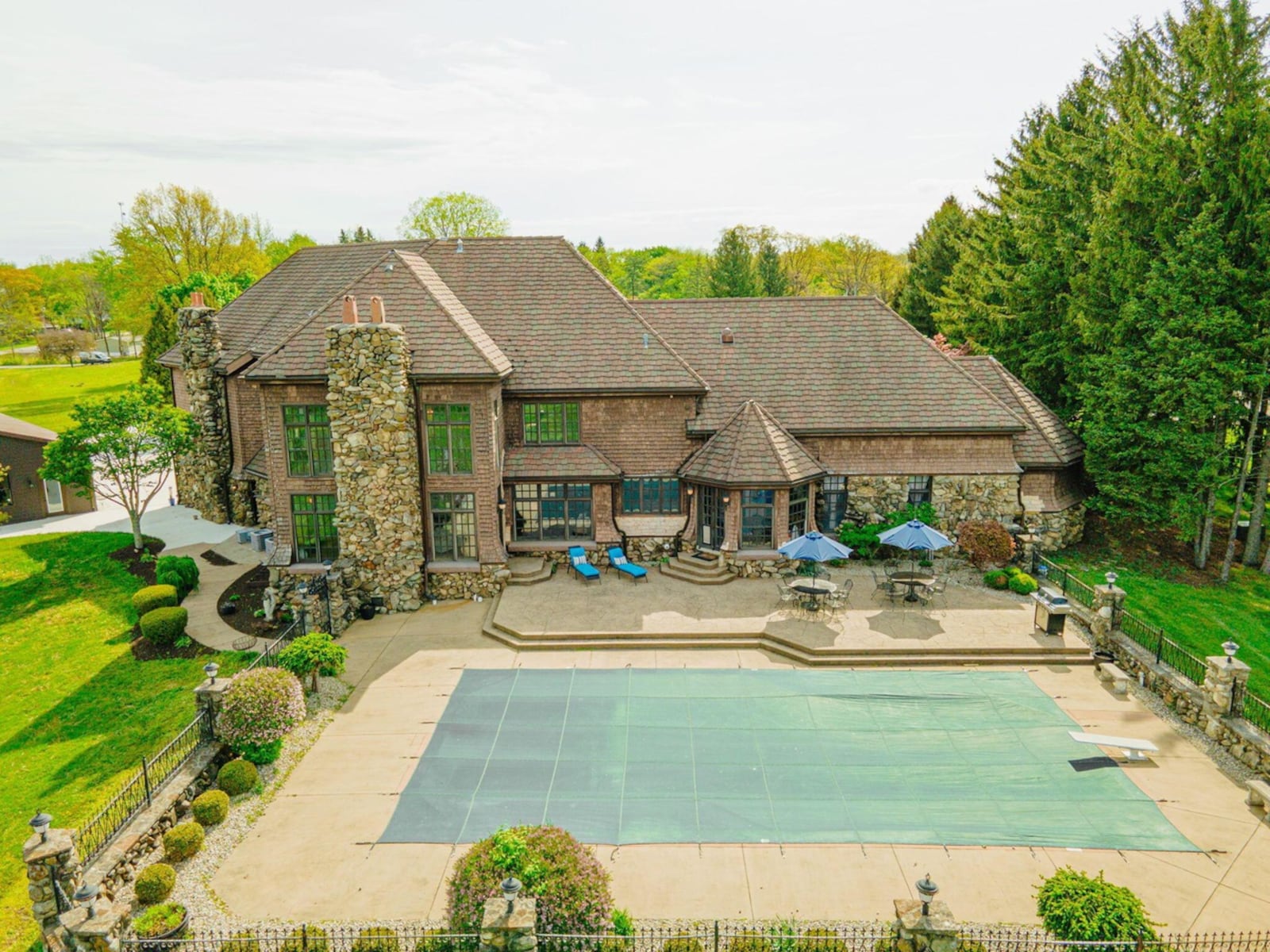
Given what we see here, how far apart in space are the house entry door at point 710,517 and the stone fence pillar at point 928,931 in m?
14.8

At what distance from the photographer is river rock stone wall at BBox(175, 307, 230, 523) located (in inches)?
1131

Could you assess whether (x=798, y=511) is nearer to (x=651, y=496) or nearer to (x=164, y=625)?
(x=651, y=496)

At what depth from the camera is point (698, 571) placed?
23.5 meters

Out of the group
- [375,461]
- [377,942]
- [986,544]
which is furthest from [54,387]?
[986,544]

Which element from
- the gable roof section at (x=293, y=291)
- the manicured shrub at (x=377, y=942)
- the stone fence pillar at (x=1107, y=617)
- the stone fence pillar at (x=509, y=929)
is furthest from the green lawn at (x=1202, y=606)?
the gable roof section at (x=293, y=291)

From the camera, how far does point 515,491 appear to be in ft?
80.2

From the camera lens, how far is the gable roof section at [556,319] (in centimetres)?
2478

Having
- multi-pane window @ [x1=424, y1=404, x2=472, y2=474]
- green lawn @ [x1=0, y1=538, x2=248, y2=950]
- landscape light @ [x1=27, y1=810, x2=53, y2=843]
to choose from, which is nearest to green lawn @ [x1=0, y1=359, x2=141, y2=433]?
green lawn @ [x1=0, y1=538, x2=248, y2=950]

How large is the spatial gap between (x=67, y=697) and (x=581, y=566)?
13.3 metres

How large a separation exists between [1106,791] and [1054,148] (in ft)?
99.0

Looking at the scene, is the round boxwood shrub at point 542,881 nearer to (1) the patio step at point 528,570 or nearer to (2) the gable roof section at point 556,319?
(1) the patio step at point 528,570

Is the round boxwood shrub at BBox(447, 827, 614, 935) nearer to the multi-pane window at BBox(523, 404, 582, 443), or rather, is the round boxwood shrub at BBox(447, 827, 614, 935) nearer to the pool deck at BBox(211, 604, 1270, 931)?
the pool deck at BBox(211, 604, 1270, 931)

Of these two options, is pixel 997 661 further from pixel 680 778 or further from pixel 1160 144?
pixel 1160 144

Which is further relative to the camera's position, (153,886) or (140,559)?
(140,559)
